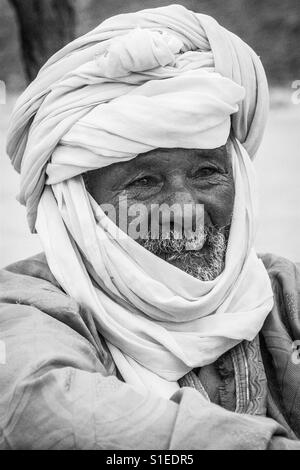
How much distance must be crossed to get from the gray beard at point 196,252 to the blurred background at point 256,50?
1.14m

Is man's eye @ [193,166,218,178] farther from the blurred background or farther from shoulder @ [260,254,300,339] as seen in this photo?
the blurred background

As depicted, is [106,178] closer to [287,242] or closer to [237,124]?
[237,124]

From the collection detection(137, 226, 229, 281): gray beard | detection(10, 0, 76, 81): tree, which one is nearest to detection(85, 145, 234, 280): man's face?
detection(137, 226, 229, 281): gray beard

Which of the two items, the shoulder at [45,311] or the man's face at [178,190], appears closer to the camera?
the shoulder at [45,311]

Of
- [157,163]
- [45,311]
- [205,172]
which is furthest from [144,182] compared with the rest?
[45,311]

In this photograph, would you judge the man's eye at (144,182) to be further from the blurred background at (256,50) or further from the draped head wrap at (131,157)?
the blurred background at (256,50)

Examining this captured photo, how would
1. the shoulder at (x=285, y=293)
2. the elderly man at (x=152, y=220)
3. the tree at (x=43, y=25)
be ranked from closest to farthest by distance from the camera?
the elderly man at (x=152, y=220) < the shoulder at (x=285, y=293) < the tree at (x=43, y=25)

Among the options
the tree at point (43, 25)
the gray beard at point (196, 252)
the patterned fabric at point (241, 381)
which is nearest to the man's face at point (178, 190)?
the gray beard at point (196, 252)

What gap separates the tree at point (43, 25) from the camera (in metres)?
3.69

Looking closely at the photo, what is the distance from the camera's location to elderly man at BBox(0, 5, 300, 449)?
2717mm

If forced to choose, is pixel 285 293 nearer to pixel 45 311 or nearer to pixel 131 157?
pixel 131 157

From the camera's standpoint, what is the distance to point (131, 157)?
9.07ft

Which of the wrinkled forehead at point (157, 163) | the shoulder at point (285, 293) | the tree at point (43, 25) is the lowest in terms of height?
the shoulder at point (285, 293)

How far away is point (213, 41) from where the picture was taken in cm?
293
